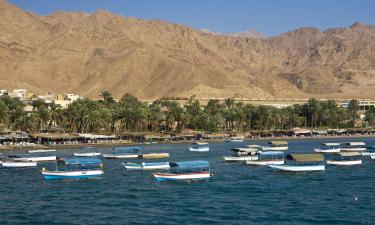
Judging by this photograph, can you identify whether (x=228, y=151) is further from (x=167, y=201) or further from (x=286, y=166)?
(x=167, y=201)

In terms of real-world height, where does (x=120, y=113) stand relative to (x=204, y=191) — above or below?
above

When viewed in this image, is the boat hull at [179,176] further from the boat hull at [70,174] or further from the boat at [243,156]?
the boat at [243,156]

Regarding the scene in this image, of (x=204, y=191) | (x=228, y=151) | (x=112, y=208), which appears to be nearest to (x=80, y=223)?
(x=112, y=208)

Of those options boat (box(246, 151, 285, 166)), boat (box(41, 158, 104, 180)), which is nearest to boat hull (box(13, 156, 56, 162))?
boat (box(41, 158, 104, 180))

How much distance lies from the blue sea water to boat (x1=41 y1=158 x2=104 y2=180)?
170 cm

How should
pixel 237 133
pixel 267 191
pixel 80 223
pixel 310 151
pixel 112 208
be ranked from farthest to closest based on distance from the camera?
1. pixel 237 133
2. pixel 310 151
3. pixel 267 191
4. pixel 112 208
5. pixel 80 223

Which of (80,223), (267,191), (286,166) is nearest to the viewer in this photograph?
(80,223)

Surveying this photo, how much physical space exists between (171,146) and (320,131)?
6227cm

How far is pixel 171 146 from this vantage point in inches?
6088

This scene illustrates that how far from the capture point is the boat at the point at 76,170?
3639 inches

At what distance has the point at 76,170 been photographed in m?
98.2

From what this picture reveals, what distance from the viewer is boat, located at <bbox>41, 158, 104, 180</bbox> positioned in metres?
92.4

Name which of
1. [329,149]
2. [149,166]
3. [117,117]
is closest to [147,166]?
[149,166]

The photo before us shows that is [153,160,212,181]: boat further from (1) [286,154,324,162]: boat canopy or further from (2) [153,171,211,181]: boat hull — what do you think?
(1) [286,154,324,162]: boat canopy
